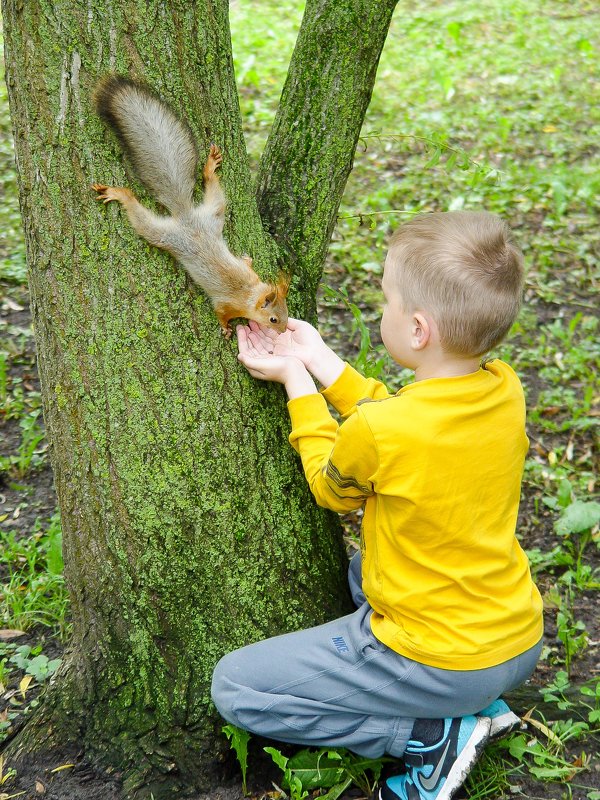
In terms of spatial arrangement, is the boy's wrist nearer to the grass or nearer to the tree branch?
the tree branch

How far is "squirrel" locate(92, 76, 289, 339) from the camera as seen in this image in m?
2.10

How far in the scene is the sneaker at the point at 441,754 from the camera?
2.24 metres

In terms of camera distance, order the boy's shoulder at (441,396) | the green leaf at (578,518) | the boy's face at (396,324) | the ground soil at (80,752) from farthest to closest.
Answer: the green leaf at (578,518), the ground soil at (80,752), the boy's face at (396,324), the boy's shoulder at (441,396)

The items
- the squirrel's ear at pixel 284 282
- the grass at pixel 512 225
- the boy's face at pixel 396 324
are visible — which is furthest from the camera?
the grass at pixel 512 225

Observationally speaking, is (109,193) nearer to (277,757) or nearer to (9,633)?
(277,757)

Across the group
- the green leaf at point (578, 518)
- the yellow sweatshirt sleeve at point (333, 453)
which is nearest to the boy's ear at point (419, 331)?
the yellow sweatshirt sleeve at point (333, 453)

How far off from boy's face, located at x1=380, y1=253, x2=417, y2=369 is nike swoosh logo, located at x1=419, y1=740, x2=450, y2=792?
1.06 metres

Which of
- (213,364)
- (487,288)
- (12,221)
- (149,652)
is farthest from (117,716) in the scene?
(12,221)

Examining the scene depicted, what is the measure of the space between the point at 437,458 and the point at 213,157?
1014 millimetres

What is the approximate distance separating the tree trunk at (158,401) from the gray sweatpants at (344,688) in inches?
7.6

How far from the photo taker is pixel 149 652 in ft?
8.09

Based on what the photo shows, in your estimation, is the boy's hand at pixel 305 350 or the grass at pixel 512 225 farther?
the grass at pixel 512 225

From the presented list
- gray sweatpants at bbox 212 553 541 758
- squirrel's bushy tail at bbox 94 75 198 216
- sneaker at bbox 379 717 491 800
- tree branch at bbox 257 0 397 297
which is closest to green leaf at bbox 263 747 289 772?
gray sweatpants at bbox 212 553 541 758

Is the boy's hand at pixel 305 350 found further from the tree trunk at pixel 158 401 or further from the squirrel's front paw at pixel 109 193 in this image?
the squirrel's front paw at pixel 109 193
